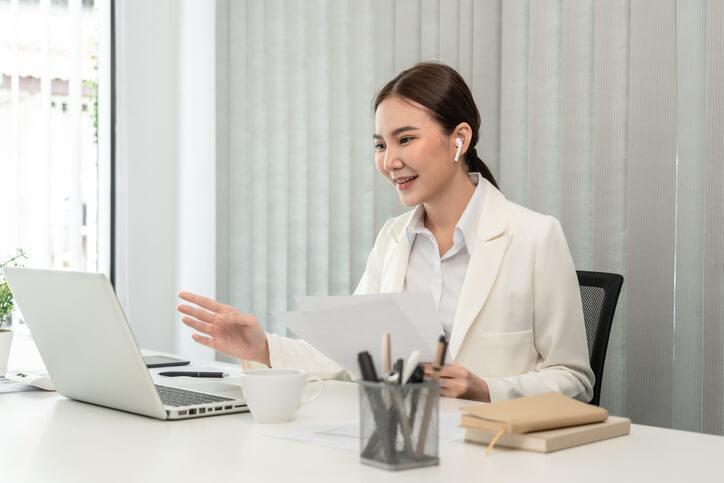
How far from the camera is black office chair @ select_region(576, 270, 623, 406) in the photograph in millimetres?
1978

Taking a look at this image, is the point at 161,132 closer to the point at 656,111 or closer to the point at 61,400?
the point at 656,111

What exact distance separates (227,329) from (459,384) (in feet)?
1.44

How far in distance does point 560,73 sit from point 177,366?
1.47 m

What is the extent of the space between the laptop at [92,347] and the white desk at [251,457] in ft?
0.13

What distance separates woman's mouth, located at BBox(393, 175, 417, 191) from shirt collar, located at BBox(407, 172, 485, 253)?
92 millimetres

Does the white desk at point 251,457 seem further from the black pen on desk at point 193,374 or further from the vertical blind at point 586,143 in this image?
the vertical blind at point 586,143

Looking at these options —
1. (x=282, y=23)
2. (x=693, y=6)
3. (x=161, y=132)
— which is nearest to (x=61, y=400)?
(x=693, y=6)

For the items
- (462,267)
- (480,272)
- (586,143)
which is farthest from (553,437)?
(586,143)

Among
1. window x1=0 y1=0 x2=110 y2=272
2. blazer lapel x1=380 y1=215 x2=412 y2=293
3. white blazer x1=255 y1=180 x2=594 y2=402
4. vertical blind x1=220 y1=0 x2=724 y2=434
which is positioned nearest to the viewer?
white blazer x1=255 y1=180 x2=594 y2=402

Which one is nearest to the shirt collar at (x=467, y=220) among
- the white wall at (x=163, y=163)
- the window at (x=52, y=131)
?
the white wall at (x=163, y=163)

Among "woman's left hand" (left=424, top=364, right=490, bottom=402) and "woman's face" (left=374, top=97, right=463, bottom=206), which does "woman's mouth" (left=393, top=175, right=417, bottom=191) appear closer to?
"woman's face" (left=374, top=97, right=463, bottom=206)

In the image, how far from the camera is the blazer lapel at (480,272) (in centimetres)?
194

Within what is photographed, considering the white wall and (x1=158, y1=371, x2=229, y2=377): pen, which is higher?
the white wall

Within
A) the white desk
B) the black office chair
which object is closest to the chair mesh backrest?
the black office chair
